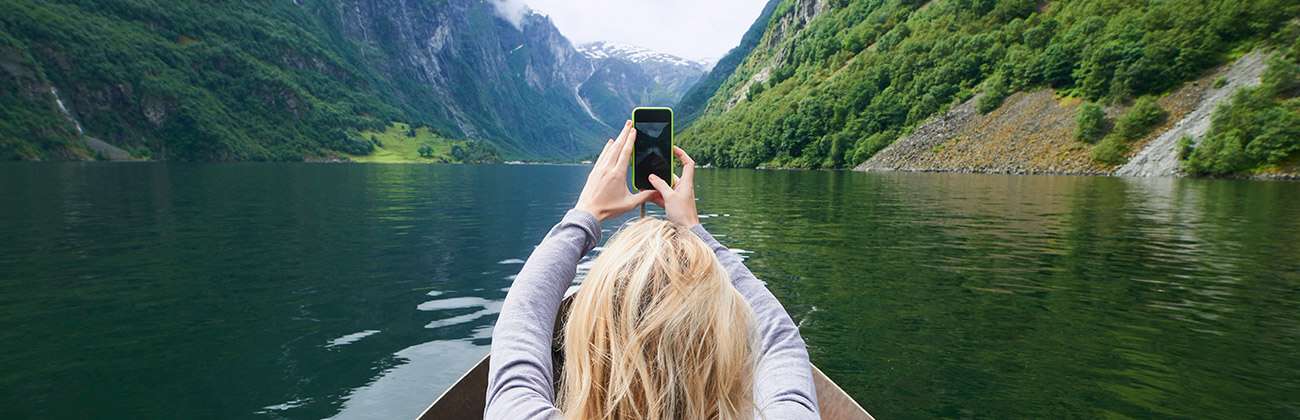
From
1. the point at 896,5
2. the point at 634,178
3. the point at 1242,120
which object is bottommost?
the point at 634,178

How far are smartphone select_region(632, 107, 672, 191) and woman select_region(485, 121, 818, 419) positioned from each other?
2.95 feet

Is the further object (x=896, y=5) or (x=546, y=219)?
(x=896, y=5)

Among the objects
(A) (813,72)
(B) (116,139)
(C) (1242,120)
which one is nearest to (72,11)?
(B) (116,139)

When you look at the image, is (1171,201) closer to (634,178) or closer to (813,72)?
(634,178)

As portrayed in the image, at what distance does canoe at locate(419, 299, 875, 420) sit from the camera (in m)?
4.41

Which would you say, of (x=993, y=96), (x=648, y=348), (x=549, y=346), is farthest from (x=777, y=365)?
(x=993, y=96)

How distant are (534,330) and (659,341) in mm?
472

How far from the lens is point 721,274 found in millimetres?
1893

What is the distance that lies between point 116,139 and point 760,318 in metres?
207

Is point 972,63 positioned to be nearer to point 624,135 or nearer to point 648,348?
point 624,135

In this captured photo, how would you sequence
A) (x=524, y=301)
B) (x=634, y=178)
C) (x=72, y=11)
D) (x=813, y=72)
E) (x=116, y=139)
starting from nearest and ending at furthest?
(x=524, y=301) → (x=634, y=178) → (x=116, y=139) → (x=813, y=72) → (x=72, y=11)

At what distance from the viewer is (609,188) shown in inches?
96.3

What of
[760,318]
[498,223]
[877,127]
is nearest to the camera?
[760,318]

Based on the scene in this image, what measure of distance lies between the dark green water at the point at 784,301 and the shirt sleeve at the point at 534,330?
610 centimetres
